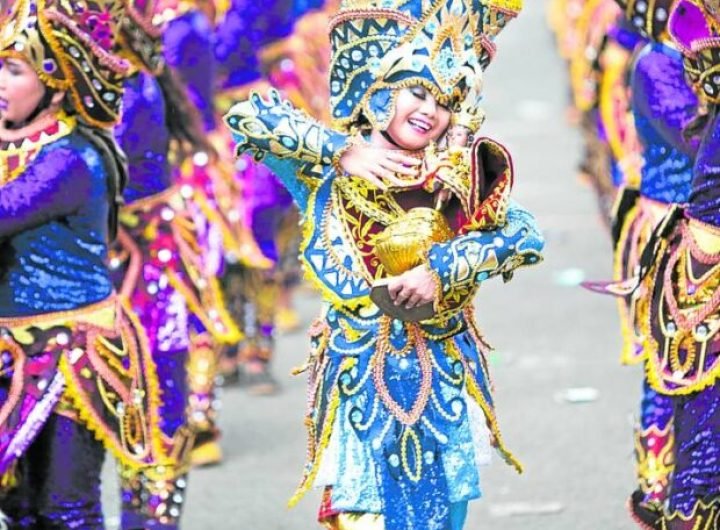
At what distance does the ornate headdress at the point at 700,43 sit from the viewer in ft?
17.5

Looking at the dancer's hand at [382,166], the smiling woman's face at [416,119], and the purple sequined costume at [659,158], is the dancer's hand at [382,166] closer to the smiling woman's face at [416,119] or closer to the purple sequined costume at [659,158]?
the smiling woman's face at [416,119]

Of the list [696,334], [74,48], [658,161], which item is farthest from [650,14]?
[74,48]

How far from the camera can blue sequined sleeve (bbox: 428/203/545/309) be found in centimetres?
482

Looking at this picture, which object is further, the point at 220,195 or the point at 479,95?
the point at 220,195

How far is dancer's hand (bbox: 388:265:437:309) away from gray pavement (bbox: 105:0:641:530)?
2.45 m

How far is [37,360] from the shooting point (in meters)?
5.51

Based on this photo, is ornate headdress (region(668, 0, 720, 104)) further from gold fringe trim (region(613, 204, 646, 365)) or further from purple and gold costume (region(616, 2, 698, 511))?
gold fringe trim (region(613, 204, 646, 365))

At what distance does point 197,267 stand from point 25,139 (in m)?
1.71

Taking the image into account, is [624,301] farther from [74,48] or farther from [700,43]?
[74,48]

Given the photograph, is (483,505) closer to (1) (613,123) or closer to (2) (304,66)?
(1) (613,123)

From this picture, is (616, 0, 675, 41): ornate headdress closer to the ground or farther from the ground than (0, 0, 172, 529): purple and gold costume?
farther from the ground

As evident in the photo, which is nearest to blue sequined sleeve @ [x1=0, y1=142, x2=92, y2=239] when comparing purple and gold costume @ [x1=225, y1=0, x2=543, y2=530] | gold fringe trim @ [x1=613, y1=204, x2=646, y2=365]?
purple and gold costume @ [x1=225, y1=0, x2=543, y2=530]

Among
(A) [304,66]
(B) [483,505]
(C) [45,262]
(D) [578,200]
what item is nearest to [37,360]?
(C) [45,262]

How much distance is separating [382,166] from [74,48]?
3.43ft
